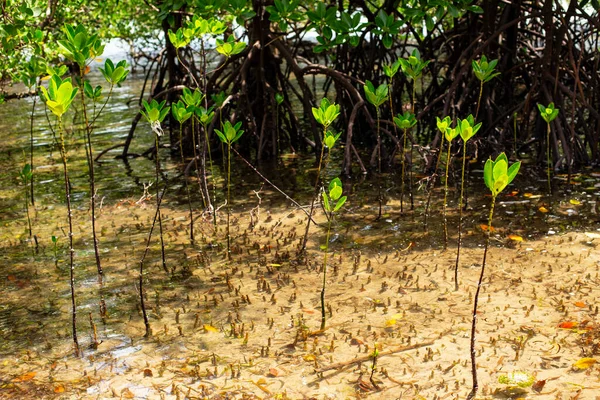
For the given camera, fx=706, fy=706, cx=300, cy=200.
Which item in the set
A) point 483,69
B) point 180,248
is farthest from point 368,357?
point 483,69

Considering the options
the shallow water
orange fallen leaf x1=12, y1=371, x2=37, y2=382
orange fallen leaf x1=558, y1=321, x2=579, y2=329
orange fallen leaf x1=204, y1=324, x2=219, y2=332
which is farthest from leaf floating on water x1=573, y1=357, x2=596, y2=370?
orange fallen leaf x1=12, y1=371, x2=37, y2=382

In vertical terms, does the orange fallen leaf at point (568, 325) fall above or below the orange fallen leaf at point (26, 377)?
above

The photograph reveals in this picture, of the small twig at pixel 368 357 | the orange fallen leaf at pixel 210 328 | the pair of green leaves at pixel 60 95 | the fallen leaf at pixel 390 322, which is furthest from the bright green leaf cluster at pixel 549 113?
the pair of green leaves at pixel 60 95

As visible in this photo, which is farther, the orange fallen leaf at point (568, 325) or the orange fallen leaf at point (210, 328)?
the orange fallen leaf at point (210, 328)

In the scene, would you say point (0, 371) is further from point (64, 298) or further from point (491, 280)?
point (491, 280)

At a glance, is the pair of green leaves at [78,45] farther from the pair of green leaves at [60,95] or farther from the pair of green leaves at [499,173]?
the pair of green leaves at [499,173]

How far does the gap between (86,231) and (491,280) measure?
98.8 inches

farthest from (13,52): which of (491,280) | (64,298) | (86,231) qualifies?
(491,280)

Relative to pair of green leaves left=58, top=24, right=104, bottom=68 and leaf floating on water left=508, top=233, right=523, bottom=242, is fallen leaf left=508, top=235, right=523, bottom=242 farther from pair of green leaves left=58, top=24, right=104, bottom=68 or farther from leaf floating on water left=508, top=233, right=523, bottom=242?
pair of green leaves left=58, top=24, right=104, bottom=68

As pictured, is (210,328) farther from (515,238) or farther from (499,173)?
(515,238)

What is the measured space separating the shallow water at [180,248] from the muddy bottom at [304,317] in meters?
0.01

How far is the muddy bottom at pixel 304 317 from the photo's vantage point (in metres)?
2.61

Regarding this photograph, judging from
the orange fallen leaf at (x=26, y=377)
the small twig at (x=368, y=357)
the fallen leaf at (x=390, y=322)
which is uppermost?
the fallen leaf at (x=390, y=322)

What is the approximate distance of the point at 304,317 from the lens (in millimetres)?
3123
